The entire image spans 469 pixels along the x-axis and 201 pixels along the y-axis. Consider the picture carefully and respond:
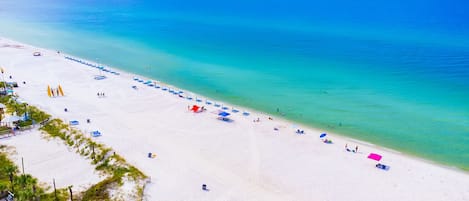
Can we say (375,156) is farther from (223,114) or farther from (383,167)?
(223,114)

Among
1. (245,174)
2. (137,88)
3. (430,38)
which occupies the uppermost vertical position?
(430,38)

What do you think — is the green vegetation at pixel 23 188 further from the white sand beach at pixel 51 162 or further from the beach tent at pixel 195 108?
the beach tent at pixel 195 108

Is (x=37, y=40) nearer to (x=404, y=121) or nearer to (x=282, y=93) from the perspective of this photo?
(x=282, y=93)

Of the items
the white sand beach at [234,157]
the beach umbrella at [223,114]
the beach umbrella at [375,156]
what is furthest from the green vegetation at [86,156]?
the beach umbrella at [375,156]

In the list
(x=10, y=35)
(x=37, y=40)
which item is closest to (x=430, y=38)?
(x=37, y=40)

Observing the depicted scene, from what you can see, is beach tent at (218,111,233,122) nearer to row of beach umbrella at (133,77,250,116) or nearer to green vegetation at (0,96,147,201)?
row of beach umbrella at (133,77,250,116)
